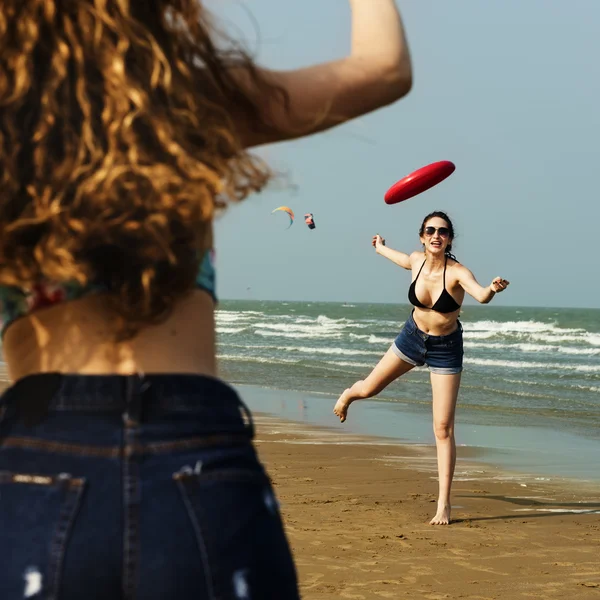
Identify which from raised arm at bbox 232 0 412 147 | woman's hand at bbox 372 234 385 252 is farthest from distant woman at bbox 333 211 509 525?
raised arm at bbox 232 0 412 147

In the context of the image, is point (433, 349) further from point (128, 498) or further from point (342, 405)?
point (128, 498)

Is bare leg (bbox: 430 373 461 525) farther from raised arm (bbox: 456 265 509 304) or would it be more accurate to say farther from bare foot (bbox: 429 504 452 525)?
raised arm (bbox: 456 265 509 304)

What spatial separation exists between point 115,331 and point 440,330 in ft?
18.3

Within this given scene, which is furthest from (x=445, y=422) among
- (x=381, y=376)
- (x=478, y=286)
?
(x=478, y=286)

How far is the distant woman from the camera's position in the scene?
6734 millimetres

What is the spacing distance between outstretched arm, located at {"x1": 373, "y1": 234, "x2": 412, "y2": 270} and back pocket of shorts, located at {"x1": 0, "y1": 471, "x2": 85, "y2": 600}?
20.3 ft

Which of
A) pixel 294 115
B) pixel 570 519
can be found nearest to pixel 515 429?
pixel 570 519

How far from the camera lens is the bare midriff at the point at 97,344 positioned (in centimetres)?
141

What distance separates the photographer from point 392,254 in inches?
304

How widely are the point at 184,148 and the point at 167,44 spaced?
161 mm

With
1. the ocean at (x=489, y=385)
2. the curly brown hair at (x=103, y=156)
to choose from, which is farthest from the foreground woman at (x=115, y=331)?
the ocean at (x=489, y=385)

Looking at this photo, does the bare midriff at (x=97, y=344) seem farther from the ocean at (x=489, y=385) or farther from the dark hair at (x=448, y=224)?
the ocean at (x=489, y=385)

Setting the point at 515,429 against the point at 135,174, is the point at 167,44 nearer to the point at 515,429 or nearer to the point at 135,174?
the point at 135,174

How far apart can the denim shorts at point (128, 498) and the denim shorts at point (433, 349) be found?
542 centimetres
